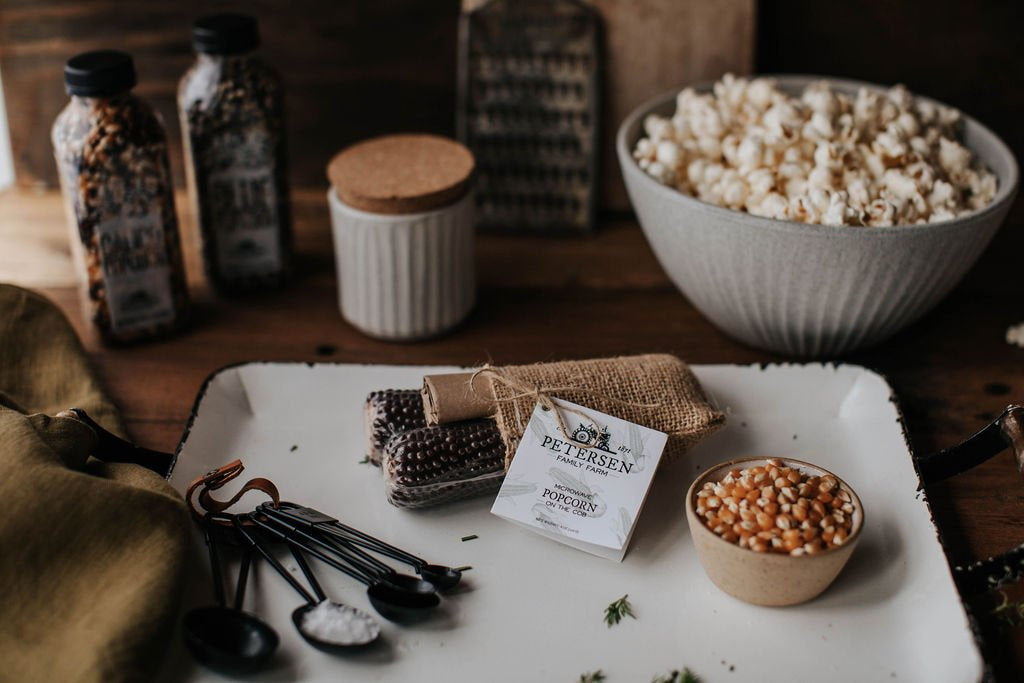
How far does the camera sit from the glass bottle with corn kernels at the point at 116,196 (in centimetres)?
103

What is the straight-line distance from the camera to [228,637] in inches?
29.9

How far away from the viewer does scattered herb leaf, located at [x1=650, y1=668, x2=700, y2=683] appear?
0.75 meters

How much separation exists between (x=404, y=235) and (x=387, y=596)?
0.43 m

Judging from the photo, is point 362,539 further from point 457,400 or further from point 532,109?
point 532,109

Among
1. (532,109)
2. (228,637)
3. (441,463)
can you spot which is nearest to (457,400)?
(441,463)

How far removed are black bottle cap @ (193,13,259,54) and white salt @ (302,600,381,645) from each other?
65 centimetres

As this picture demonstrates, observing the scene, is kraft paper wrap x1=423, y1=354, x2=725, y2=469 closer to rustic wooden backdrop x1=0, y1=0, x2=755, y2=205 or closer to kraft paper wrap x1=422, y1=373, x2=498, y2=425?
kraft paper wrap x1=422, y1=373, x2=498, y2=425

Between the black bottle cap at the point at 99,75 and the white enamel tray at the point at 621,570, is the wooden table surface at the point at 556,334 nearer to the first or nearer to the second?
the white enamel tray at the point at 621,570

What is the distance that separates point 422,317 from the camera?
1.16 meters

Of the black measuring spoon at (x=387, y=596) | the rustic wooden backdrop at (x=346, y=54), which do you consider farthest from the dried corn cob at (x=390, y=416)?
the rustic wooden backdrop at (x=346, y=54)

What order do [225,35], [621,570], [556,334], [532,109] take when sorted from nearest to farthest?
[621,570] < [225,35] < [556,334] < [532,109]

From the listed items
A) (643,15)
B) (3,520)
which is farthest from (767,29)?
(3,520)

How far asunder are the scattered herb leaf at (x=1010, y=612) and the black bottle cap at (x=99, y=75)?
0.97 metres

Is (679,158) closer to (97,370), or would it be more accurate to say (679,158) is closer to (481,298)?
(481,298)
